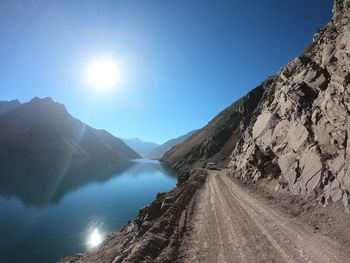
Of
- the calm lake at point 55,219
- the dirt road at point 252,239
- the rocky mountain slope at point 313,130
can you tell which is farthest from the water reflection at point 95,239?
the rocky mountain slope at point 313,130

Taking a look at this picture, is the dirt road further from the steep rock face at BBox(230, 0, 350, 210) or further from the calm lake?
the calm lake

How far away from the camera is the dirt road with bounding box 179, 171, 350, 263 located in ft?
46.2

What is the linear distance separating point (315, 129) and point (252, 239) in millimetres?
14723

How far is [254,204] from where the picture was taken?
26781 millimetres

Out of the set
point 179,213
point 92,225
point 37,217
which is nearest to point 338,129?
point 179,213

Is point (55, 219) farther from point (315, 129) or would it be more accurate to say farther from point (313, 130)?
point (315, 129)

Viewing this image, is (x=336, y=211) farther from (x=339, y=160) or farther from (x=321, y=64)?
(x=321, y=64)

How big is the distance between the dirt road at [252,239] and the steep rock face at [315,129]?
4029 millimetres

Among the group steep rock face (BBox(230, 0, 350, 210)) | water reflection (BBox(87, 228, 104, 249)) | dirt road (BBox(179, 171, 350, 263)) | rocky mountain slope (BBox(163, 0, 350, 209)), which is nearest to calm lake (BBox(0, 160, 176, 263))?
water reflection (BBox(87, 228, 104, 249))

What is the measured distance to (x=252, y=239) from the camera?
16.8m

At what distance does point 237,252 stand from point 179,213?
10891mm

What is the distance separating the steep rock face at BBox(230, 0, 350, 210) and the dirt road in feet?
13.2

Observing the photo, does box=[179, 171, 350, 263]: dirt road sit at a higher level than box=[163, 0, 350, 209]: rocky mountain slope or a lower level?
lower

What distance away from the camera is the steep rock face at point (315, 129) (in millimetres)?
21359
